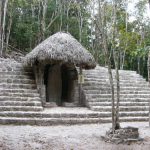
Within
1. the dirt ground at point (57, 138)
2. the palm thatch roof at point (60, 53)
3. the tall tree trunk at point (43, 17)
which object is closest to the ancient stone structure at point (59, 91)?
the palm thatch roof at point (60, 53)

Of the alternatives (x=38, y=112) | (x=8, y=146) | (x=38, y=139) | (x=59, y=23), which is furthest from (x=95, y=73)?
(x=59, y=23)

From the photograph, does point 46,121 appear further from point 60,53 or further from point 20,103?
point 60,53

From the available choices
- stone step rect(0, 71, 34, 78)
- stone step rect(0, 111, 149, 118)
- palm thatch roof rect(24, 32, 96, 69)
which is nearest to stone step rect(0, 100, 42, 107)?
stone step rect(0, 111, 149, 118)

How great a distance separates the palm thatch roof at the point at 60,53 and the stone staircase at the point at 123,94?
1.03 m

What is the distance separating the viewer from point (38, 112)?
1153 centimetres

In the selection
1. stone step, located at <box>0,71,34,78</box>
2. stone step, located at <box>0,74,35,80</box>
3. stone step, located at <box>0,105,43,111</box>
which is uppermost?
stone step, located at <box>0,71,34,78</box>

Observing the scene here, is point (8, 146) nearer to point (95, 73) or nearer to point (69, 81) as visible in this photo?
point (69, 81)

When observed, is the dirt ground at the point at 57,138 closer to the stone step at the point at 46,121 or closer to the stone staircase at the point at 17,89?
the stone step at the point at 46,121

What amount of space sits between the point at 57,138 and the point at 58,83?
5500 mm

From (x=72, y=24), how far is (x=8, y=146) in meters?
18.8

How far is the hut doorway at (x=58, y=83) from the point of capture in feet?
45.9

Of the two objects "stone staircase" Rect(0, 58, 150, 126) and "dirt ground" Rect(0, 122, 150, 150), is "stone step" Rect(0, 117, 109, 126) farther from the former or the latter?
"dirt ground" Rect(0, 122, 150, 150)

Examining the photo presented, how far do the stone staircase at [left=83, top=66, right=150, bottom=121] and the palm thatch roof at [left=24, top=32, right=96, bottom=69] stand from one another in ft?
3.39

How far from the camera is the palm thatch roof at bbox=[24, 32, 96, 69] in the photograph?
12906 mm
